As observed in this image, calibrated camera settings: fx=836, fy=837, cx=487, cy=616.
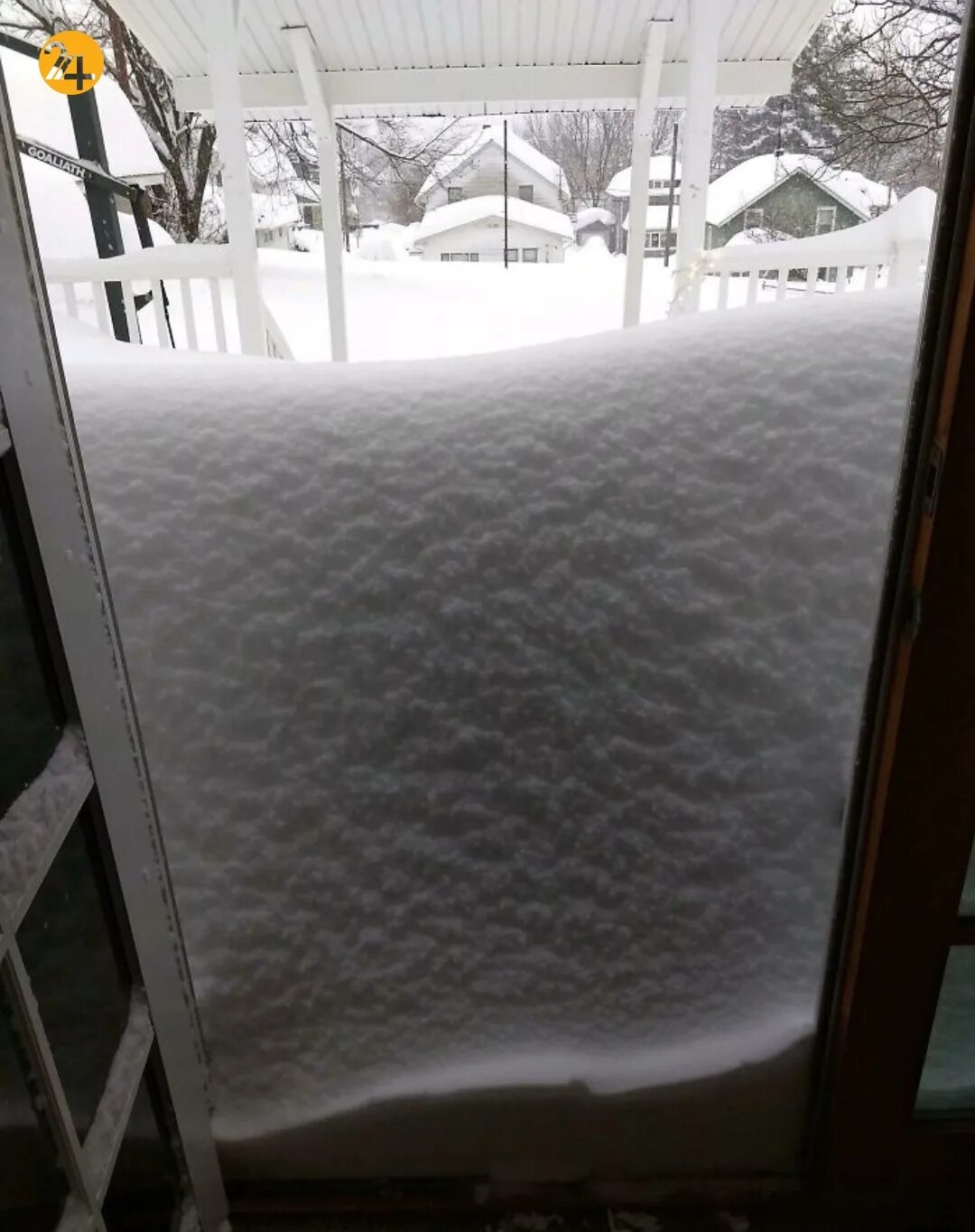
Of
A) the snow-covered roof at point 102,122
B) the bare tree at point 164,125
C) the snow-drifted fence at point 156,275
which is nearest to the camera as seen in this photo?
the snow-drifted fence at point 156,275

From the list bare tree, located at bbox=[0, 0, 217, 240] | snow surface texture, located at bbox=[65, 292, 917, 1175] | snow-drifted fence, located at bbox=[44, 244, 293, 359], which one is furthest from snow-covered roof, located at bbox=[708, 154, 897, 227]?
bare tree, located at bbox=[0, 0, 217, 240]

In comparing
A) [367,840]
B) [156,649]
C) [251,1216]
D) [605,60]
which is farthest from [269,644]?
[605,60]

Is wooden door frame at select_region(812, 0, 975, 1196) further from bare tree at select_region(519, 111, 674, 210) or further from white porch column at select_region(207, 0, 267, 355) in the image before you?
bare tree at select_region(519, 111, 674, 210)

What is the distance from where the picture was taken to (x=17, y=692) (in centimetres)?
58

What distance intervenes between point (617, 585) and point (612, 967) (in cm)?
42

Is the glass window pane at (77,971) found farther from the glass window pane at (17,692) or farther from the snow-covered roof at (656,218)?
the snow-covered roof at (656,218)

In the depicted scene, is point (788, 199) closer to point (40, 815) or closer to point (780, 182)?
point (780, 182)

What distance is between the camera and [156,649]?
0.87m

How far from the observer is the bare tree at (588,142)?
3.92 meters

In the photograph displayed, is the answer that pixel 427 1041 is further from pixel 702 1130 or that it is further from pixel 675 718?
pixel 675 718

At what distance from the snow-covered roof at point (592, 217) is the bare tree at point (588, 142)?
0.03 meters

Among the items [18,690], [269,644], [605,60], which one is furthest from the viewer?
[605,60]

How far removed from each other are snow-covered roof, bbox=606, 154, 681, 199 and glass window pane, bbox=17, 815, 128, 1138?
325 cm

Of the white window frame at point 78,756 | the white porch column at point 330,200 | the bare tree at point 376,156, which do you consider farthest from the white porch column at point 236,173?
the white window frame at point 78,756
